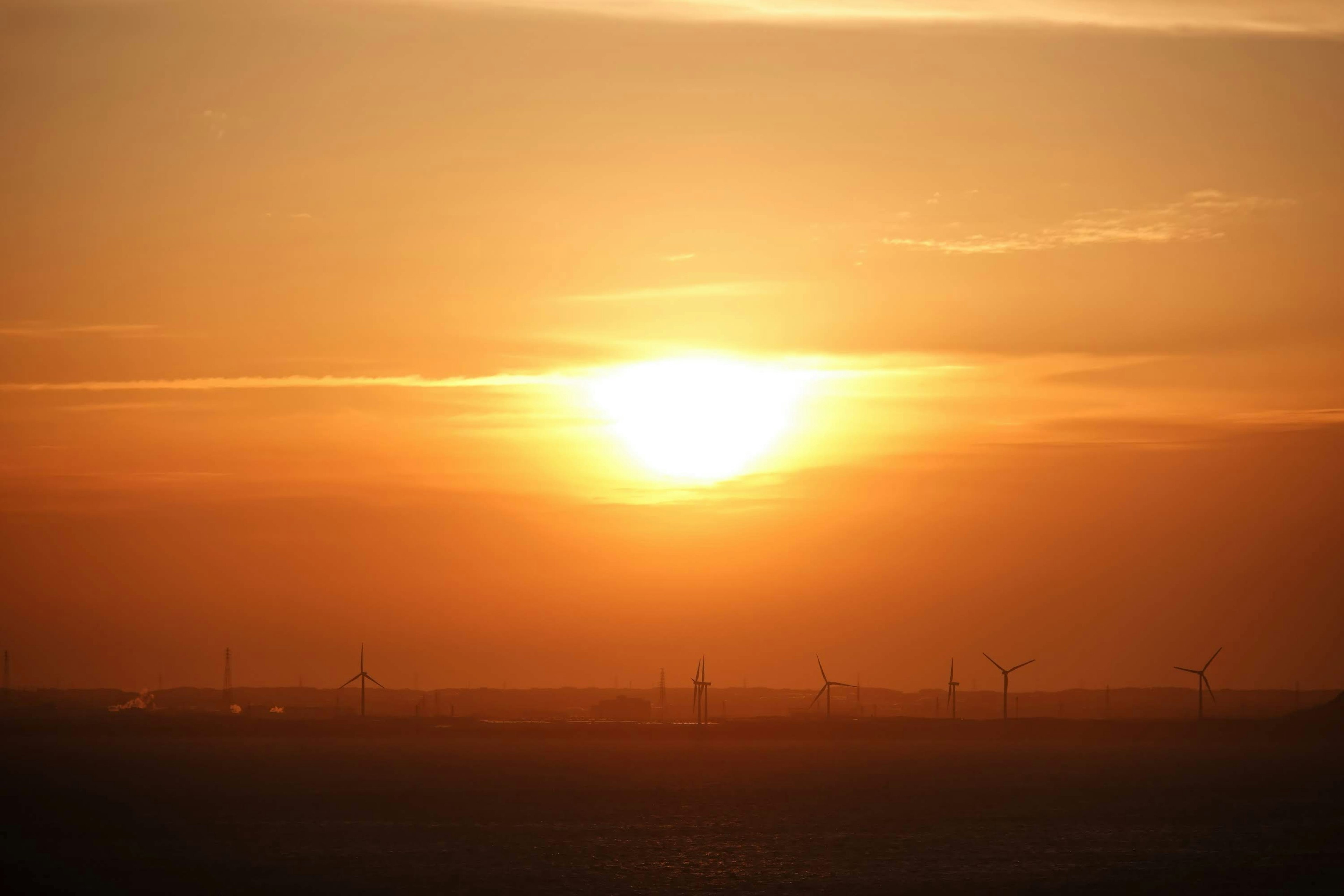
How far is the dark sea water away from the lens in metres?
92.2

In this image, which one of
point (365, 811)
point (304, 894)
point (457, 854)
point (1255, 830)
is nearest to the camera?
point (304, 894)

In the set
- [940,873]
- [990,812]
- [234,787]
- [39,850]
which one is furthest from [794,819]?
[234,787]

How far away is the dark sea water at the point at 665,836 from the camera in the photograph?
9225 cm

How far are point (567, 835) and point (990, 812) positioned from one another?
1800 inches

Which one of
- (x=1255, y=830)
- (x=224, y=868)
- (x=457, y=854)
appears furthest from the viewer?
(x=1255, y=830)

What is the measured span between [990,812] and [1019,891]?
53.6m

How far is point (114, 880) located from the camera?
91125 mm

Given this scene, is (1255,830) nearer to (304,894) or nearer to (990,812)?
(990,812)

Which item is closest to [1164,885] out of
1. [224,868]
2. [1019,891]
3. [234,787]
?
[1019,891]

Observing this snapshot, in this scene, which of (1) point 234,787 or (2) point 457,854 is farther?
(1) point 234,787

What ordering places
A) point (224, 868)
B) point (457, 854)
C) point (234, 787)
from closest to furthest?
point (224, 868), point (457, 854), point (234, 787)

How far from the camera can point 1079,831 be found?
409 ft

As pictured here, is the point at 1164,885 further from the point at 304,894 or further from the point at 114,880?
the point at 114,880

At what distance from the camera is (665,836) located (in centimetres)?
11756
